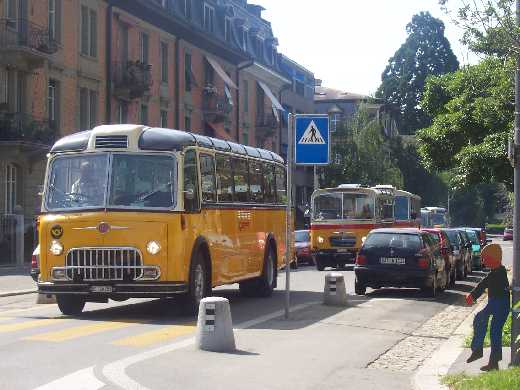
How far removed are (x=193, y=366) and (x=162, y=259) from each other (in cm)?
473

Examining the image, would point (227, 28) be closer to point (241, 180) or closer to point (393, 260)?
point (393, 260)

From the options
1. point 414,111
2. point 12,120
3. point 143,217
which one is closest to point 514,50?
point 143,217

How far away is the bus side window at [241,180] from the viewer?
62.1 feet

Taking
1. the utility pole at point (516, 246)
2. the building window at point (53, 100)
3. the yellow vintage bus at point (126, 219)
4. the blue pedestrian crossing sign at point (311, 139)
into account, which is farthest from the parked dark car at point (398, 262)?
the building window at point (53, 100)

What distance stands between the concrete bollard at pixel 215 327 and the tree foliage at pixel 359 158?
53197 millimetres

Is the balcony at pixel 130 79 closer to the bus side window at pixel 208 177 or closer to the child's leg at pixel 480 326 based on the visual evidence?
the bus side window at pixel 208 177

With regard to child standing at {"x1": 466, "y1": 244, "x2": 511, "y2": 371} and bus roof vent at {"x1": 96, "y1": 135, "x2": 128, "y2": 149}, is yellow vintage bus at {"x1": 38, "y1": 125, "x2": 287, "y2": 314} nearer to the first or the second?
bus roof vent at {"x1": 96, "y1": 135, "x2": 128, "y2": 149}

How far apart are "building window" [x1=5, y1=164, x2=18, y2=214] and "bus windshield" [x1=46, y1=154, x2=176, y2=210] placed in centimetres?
1982

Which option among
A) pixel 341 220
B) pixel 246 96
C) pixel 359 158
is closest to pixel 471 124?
pixel 341 220

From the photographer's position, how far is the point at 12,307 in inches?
750

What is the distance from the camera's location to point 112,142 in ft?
50.9

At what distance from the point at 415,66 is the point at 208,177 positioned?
6913 centimetres

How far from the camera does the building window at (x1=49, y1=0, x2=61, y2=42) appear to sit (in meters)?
36.7

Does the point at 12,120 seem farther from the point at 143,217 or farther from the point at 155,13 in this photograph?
the point at 143,217
